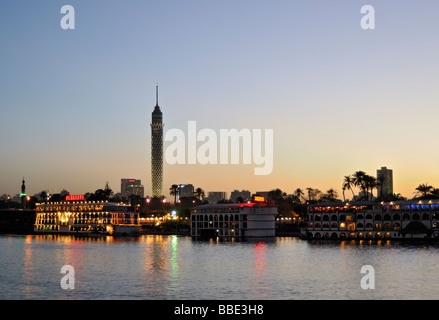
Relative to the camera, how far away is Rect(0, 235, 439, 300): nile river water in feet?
229

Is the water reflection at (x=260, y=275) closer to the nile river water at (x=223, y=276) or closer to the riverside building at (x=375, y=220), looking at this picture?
the nile river water at (x=223, y=276)

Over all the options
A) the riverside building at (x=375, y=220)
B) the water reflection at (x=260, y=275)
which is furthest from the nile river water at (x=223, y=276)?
the riverside building at (x=375, y=220)

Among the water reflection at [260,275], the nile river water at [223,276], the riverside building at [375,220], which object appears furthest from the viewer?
the riverside building at [375,220]

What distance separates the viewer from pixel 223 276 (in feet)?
287

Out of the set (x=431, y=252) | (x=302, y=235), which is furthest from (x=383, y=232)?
(x=431, y=252)

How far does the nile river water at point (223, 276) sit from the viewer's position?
69.8 m

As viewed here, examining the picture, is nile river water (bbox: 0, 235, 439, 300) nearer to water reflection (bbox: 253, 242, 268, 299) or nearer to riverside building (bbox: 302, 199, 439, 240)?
water reflection (bbox: 253, 242, 268, 299)
